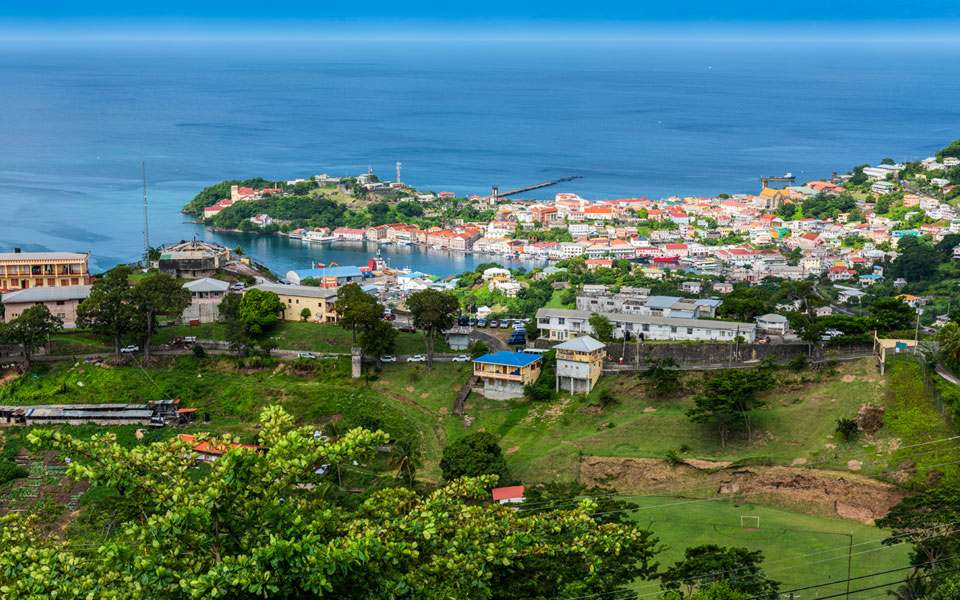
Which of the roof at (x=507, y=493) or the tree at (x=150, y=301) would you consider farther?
the tree at (x=150, y=301)

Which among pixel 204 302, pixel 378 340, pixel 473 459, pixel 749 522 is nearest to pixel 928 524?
pixel 749 522

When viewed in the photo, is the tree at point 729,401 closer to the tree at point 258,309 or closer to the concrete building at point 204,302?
the tree at point 258,309

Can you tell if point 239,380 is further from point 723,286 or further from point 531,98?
point 531,98

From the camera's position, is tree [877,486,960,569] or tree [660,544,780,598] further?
tree [877,486,960,569]

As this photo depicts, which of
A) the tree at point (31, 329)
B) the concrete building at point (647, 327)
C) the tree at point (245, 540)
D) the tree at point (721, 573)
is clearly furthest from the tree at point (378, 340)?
the tree at point (245, 540)

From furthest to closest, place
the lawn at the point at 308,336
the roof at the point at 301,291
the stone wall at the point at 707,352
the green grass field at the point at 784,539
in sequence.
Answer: the roof at the point at 301,291 → the lawn at the point at 308,336 → the stone wall at the point at 707,352 → the green grass field at the point at 784,539

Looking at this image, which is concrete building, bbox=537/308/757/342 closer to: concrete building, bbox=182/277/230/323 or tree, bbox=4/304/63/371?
concrete building, bbox=182/277/230/323

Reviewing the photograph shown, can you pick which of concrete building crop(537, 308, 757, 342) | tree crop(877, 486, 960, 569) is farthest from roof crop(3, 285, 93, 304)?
tree crop(877, 486, 960, 569)
